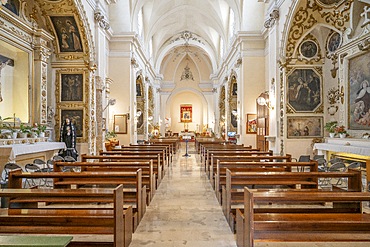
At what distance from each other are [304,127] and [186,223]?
27.9ft

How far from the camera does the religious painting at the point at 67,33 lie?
11305 millimetres

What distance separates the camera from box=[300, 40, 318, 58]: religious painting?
11.9m

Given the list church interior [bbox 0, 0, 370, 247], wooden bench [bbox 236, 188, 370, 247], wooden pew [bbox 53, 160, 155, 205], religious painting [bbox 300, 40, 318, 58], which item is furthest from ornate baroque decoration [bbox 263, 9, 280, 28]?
wooden bench [bbox 236, 188, 370, 247]

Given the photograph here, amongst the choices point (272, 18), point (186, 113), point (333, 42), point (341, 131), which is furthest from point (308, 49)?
point (186, 113)

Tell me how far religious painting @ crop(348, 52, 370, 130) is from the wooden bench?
6.45m

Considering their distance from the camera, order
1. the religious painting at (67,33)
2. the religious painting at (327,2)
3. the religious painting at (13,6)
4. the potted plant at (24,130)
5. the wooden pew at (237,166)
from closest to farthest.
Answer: the wooden pew at (237,166) < the potted plant at (24,130) < the religious painting at (13,6) < the religious painting at (327,2) < the religious painting at (67,33)

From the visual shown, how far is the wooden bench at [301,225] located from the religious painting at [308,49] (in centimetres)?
934

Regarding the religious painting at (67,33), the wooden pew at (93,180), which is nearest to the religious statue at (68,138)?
the religious painting at (67,33)

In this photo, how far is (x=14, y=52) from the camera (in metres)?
10.1

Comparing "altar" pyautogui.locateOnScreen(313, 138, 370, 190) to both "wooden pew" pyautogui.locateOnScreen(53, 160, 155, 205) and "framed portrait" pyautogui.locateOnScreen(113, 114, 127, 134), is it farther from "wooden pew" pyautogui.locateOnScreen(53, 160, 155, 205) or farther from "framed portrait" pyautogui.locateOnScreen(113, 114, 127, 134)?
"framed portrait" pyautogui.locateOnScreen(113, 114, 127, 134)

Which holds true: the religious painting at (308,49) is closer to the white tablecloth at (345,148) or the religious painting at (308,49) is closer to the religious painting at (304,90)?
the religious painting at (304,90)

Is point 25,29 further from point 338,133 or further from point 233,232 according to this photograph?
point 338,133

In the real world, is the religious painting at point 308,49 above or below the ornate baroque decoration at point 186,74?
below

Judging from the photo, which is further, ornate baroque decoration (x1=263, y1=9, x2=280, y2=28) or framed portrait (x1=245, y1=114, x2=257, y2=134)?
framed portrait (x1=245, y1=114, x2=257, y2=134)
